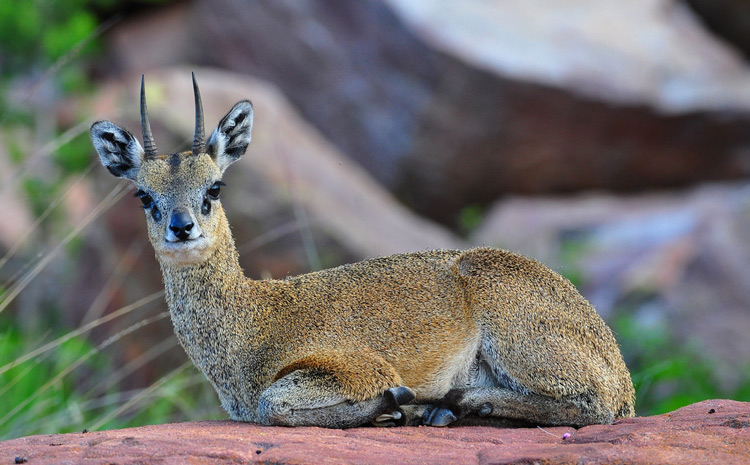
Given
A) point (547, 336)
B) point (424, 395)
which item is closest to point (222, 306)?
point (424, 395)

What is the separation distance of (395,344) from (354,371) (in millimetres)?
444

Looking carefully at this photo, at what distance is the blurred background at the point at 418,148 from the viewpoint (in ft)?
41.3

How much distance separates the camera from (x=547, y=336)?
271 inches

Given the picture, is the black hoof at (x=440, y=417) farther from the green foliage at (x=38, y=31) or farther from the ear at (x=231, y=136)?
the green foliage at (x=38, y=31)

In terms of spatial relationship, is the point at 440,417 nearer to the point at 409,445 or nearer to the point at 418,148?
the point at 409,445

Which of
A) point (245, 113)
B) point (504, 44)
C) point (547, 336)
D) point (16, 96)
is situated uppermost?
point (16, 96)

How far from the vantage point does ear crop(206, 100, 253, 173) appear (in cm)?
745

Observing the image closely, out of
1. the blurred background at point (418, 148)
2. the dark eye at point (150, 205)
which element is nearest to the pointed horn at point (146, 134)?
the dark eye at point (150, 205)

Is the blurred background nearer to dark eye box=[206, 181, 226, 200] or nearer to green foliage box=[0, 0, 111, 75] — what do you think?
green foliage box=[0, 0, 111, 75]

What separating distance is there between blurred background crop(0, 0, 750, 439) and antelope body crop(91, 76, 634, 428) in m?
4.25

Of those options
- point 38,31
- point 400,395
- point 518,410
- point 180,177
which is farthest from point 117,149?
point 38,31

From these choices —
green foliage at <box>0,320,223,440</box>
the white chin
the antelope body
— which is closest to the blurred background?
green foliage at <box>0,320,223,440</box>

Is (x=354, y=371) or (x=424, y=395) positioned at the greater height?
(x=354, y=371)

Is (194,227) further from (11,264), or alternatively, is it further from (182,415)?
(11,264)
